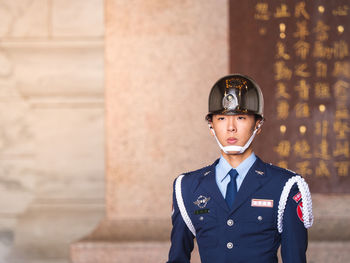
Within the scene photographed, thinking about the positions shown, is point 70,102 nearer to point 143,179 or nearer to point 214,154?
point 143,179

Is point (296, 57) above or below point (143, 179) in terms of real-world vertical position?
above

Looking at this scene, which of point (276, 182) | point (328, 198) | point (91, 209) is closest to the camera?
point (276, 182)

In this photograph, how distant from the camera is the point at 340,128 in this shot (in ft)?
14.6

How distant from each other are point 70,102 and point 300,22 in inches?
97.7

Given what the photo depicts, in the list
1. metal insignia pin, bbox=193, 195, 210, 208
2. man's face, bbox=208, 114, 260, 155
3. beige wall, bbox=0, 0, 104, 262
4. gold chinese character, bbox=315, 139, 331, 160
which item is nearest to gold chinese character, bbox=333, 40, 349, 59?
gold chinese character, bbox=315, 139, 331, 160

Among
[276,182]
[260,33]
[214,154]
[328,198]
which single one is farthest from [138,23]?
[276,182]

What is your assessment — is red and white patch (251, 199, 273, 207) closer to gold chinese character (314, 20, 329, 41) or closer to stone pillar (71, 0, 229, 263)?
stone pillar (71, 0, 229, 263)

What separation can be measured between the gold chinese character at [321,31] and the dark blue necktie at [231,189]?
2639 mm

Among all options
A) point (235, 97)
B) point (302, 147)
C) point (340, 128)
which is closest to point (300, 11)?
point (340, 128)

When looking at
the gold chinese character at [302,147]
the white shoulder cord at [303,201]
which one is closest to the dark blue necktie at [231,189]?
the white shoulder cord at [303,201]

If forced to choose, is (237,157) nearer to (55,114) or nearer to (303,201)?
(303,201)

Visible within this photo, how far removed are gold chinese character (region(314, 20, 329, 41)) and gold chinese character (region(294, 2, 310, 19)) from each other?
13 cm

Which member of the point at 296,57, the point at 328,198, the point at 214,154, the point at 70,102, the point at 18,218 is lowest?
the point at 18,218

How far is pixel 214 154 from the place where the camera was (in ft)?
14.7
